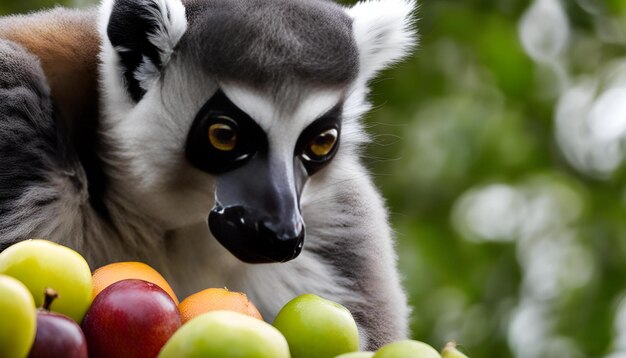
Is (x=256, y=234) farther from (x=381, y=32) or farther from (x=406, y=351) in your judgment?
(x=381, y=32)

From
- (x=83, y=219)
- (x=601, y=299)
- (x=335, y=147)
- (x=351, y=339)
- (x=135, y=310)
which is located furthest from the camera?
(x=601, y=299)

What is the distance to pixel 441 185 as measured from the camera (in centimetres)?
497

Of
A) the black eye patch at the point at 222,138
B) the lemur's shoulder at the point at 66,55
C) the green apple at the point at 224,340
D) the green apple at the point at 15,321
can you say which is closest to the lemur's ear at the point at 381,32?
the black eye patch at the point at 222,138

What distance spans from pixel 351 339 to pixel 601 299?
10.5ft

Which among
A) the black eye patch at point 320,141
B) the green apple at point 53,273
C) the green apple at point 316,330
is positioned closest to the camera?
the green apple at point 53,273

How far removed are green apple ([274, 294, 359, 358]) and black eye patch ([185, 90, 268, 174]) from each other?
72cm

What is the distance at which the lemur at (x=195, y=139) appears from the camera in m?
2.40

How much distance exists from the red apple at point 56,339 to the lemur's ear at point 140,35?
1264 mm

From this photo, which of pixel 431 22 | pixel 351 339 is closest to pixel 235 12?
pixel 351 339

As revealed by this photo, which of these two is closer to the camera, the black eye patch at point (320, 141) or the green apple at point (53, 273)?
the green apple at point (53, 273)

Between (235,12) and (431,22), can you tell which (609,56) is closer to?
(431,22)

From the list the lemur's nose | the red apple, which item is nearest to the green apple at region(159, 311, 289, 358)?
the red apple

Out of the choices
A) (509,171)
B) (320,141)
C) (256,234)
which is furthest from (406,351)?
(509,171)

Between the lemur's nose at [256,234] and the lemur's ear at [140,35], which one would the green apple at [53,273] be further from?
the lemur's ear at [140,35]
